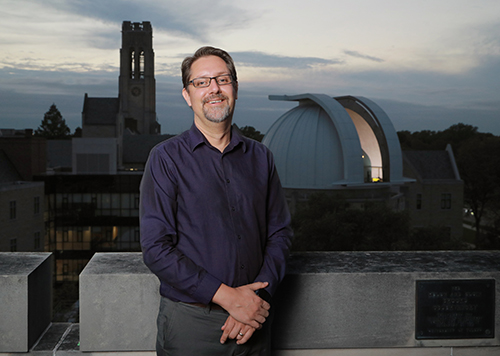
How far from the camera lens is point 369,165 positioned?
29.7m

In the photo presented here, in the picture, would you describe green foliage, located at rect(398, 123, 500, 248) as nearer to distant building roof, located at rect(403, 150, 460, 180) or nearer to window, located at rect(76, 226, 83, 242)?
distant building roof, located at rect(403, 150, 460, 180)

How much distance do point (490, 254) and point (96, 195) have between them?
2825cm

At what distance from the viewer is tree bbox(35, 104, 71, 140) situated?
7769 centimetres

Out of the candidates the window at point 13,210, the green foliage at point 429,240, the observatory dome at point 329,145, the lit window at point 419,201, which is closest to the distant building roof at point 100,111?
the observatory dome at point 329,145

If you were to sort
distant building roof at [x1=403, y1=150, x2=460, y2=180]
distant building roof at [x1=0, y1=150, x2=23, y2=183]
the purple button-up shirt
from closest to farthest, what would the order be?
the purple button-up shirt
distant building roof at [x1=0, y1=150, x2=23, y2=183]
distant building roof at [x1=403, y1=150, x2=460, y2=180]

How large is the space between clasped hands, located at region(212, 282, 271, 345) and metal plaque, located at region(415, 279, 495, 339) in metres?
1.33

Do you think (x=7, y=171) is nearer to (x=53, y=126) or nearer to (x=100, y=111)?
(x=100, y=111)

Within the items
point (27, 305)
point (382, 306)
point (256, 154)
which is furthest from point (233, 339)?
point (27, 305)

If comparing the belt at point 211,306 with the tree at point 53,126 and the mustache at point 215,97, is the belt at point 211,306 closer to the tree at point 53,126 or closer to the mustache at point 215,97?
the mustache at point 215,97

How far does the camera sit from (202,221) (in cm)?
210

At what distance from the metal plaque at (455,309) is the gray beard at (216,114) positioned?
1.67 m

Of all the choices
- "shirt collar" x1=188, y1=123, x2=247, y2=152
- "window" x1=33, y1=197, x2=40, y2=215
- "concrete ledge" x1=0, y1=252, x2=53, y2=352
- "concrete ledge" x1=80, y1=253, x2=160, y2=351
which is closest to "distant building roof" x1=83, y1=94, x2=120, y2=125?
"window" x1=33, y1=197, x2=40, y2=215

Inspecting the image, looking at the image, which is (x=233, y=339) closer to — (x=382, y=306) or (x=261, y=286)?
(x=261, y=286)

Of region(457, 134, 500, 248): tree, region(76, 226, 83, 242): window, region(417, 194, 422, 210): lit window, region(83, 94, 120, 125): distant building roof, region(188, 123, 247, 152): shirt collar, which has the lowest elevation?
region(76, 226, 83, 242): window
